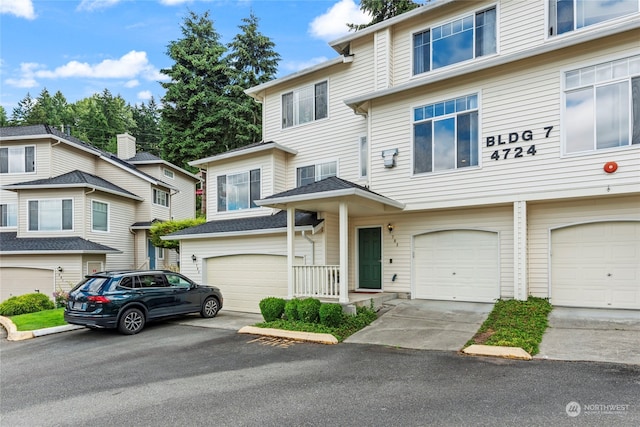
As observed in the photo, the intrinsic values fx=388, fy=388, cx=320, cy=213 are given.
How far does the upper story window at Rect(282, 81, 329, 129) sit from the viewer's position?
13.8 metres

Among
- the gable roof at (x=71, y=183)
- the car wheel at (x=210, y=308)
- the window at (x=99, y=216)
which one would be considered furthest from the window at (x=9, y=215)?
the car wheel at (x=210, y=308)

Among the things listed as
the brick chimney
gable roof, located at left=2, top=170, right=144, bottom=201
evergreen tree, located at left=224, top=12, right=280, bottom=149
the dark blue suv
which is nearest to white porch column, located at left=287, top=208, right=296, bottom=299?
the dark blue suv

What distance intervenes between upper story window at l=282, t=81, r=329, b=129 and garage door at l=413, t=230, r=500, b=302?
5.86 metres

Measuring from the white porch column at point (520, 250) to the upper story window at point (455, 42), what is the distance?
4.48m

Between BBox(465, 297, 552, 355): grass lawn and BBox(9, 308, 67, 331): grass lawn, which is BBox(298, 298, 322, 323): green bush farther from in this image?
BBox(9, 308, 67, 331): grass lawn

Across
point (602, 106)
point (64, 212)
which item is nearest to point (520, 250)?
point (602, 106)

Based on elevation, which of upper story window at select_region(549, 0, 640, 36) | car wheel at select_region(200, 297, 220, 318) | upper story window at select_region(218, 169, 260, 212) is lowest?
car wheel at select_region(200, 297, 220, 318)

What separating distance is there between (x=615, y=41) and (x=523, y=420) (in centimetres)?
827

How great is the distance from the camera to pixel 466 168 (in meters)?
9.91

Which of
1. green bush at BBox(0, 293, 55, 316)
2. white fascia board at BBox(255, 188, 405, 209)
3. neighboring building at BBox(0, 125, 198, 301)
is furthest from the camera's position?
neighboring building at BBox(0, 125, 198, 301)

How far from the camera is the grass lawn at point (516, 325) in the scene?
6684mm

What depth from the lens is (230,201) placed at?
49.8ft

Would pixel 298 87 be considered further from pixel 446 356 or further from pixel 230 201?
pixel 446 356

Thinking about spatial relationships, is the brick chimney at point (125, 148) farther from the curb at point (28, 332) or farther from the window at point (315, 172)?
the window at point (315, 172)
